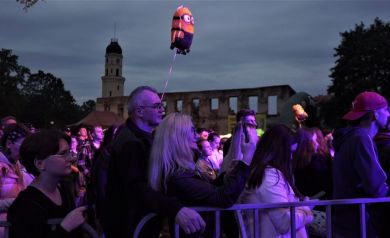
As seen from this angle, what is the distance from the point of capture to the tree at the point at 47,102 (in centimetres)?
7756

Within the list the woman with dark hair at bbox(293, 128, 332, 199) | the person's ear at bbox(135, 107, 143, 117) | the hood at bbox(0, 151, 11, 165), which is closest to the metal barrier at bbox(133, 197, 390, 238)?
the person's ear at bbox(135, 107, 143, 117)

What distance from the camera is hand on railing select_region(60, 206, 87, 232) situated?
7.68 ft

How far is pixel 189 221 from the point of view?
256 cm

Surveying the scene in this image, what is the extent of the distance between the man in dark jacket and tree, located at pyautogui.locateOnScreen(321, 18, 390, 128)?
3333 cm

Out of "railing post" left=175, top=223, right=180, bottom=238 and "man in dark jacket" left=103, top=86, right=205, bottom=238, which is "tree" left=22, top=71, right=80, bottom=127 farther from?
"railing post" left=175, top=223, right=180, bottom=238

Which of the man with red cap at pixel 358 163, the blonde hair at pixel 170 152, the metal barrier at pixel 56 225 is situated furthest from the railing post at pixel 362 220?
the metal barrier at pixel 56 225

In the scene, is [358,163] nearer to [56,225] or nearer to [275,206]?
[275,206]

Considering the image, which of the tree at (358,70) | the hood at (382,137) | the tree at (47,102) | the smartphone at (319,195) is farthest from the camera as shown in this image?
the tree at (47,102)

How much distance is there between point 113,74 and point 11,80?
50377 millimetres

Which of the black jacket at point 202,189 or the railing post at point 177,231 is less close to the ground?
the black jacket at point 202,189

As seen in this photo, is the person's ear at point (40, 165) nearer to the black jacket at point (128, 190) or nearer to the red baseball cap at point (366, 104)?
the black jacket at point (128, 190)

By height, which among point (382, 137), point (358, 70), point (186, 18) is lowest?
point (382, 137)

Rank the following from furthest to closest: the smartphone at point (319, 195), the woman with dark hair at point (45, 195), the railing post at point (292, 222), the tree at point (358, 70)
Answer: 1. the tree at point (358, 70)
2. the smartphone at point (319, 195)
3. the railing post at point (292, 222)
4. the woman with dark hair at point (45, 195)

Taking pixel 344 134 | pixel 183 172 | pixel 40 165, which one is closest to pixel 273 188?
pixel 183 172
